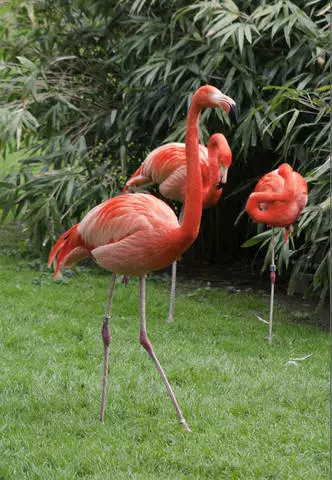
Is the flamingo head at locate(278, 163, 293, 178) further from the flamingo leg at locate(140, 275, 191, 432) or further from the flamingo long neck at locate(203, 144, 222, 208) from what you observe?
the flamingo leg at locate(140, 275, 191, 432)

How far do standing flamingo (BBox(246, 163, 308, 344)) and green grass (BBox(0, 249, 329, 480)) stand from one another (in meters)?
0.60

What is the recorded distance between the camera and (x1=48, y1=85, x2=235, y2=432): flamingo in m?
3.80

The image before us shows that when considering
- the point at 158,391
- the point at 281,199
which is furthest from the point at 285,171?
the point at 158,391

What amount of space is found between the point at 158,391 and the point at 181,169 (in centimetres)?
206

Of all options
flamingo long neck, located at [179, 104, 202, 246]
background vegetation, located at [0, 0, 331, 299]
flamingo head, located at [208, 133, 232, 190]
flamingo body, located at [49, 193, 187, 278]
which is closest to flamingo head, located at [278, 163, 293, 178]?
background vegetation, located at [0, 0, 331, 299]

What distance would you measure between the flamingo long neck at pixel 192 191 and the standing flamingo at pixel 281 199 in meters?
1.81

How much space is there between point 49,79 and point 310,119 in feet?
9.50

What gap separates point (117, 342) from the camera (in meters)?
5.57

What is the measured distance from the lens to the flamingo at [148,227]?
3797 mm

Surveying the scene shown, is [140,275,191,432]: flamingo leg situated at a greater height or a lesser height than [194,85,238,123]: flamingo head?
lesser

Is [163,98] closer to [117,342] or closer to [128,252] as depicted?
[117,342]

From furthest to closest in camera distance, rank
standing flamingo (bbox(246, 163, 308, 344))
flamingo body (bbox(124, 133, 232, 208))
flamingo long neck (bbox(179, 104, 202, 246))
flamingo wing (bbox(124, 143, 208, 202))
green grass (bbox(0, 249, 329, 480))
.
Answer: flamingo wing (bbox(124, 143, 208, 202)) < flamingo body (bbox(124, 133, 232, 208)) < standing flamingo (bbox(246, 163, 308, 344)) < flamingo long neck (bbox(179, 104, 202, 246)) < green grass (bbox(0, 249, 329, 480))

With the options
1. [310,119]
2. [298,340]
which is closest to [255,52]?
[310,119]

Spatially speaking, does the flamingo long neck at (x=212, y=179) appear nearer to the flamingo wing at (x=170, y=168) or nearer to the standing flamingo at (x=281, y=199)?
the flamingo wing at (x=170, y=168)
